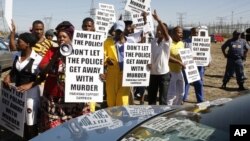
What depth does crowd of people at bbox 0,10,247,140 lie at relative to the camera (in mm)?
4832

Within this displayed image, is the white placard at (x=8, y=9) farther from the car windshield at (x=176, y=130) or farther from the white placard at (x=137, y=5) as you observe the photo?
the car windshield at (x=176, y=130)

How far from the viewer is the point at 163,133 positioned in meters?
2.77

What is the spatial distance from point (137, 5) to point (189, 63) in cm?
152

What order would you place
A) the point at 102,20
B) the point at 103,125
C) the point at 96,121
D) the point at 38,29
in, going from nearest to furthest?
the point at 103,125, the point at 96,121, the point at 38,29, the point at 102,20

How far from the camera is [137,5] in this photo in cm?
823

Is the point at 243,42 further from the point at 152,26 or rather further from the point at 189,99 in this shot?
the point at 152,26

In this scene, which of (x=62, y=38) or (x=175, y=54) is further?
(x=175, y=54)

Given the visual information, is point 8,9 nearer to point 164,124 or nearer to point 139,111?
point 139,111

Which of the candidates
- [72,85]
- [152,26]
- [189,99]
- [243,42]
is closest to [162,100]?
[152,26]

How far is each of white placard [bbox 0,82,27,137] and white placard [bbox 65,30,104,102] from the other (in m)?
0.63

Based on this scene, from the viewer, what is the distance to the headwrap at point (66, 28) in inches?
185

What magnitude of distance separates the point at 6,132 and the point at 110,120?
3.61 m

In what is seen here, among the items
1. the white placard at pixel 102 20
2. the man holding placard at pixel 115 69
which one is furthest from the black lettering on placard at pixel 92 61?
the white placard at pixel 102 20

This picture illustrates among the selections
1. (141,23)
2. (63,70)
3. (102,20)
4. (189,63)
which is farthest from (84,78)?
(102,20)
